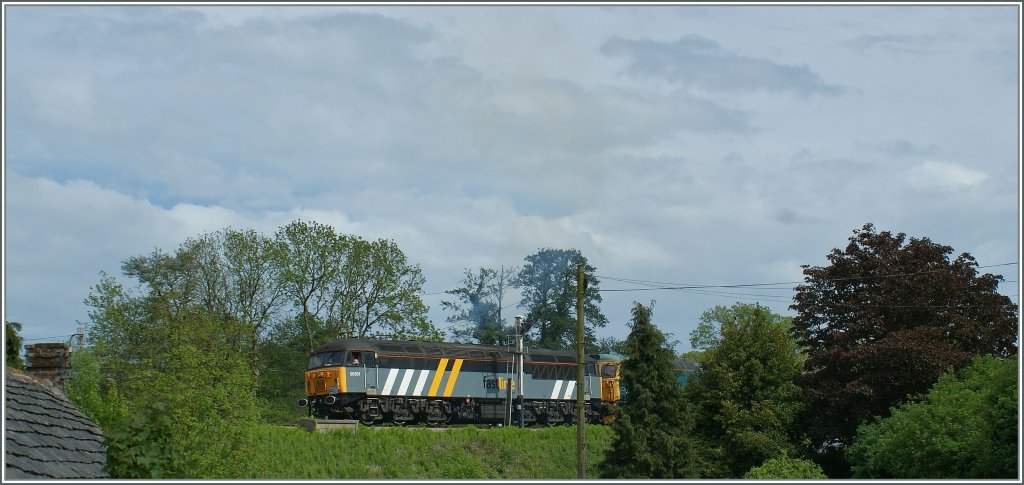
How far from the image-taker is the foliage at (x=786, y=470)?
3208 cm

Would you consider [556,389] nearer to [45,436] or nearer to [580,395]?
[580,395]

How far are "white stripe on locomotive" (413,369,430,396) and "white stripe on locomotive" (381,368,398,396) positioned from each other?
4.07ft

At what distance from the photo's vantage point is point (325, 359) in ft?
133

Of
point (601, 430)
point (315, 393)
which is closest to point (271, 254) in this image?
point (315, 393)

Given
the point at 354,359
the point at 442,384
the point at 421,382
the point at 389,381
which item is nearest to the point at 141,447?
the point at 354,359

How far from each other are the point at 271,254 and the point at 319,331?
5.35 m

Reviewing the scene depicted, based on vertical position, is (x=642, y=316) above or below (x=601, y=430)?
above

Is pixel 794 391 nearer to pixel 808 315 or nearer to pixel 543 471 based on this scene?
pixel 808 315

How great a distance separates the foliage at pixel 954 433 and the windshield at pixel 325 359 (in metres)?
20.0

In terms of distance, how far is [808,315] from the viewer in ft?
125

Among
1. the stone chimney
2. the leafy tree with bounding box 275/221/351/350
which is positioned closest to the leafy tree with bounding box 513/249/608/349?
the leafy tree with bounding box 275/221/351/350

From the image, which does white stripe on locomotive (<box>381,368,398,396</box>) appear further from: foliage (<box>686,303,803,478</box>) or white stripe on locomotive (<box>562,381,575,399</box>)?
foliage (<box>686,303,803,478</box>)

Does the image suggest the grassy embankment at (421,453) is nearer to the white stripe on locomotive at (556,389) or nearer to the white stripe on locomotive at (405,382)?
the white stripe on locomotive at (405,382)

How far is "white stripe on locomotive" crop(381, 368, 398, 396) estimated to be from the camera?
132ft
